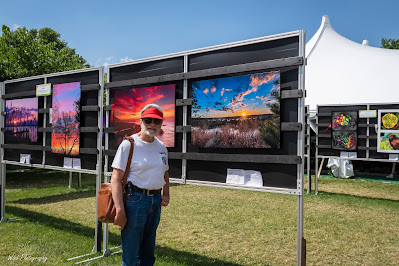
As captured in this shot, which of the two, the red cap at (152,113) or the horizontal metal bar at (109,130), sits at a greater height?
the red cap at (152,113)

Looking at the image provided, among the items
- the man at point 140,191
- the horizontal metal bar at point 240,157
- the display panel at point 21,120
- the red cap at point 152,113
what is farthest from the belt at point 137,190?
the display panel at point 21,120

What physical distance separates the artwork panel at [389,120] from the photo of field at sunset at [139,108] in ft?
29.4

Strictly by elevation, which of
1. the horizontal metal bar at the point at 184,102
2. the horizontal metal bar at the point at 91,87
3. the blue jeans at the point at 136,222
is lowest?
the blue jeans at the point at 136,222

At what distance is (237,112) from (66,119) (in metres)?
3.51

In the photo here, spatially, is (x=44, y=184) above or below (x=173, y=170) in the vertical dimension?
below

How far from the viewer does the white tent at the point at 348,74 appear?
17.4 m

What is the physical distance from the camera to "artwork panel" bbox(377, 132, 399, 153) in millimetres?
11016

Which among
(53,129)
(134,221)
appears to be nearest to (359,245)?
(134,221)

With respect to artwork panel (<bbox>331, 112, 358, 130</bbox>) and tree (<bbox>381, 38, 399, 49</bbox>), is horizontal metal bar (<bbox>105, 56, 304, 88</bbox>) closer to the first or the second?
artwork panel (<bbox>331, 112, 358, 130</bbox>)

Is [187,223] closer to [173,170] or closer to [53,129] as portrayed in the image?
[173,170]

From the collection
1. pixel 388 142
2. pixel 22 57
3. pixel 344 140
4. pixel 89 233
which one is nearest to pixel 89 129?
pixel 89 233

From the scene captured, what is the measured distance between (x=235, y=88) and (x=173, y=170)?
1.59 meters

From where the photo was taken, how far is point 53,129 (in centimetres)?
662

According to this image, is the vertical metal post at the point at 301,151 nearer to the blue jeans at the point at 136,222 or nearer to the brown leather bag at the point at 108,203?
the blue jeans at the point at 136,222
